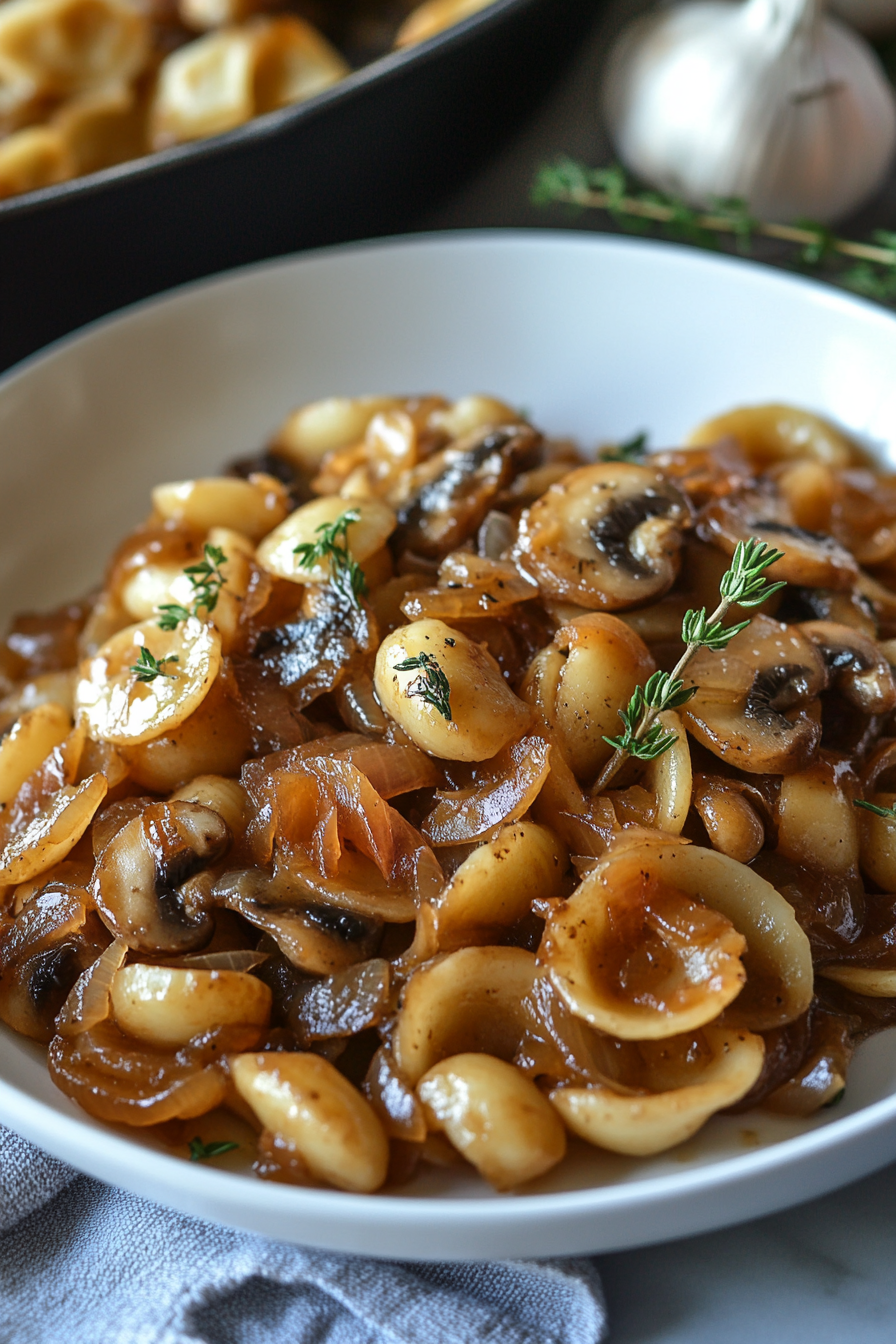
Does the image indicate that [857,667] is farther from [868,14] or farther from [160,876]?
[868,14]

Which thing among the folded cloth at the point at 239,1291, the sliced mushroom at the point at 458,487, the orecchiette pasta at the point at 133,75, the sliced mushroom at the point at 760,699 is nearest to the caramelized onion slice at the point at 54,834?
the folded cloth at the point at 239,1291

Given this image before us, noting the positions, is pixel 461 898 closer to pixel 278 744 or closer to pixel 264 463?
pixel 278 744

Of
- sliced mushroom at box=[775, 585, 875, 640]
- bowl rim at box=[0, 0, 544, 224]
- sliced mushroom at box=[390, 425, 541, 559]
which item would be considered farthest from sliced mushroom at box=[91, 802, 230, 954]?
bowl rim at box=[0, 0, 544, 224]

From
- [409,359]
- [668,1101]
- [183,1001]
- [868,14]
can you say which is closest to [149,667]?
[183,1001]

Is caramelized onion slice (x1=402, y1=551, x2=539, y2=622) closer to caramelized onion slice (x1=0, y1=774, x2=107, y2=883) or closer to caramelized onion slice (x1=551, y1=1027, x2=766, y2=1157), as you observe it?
caramelized onion slice (x1=0, y1=774, x2=107, y2=883)

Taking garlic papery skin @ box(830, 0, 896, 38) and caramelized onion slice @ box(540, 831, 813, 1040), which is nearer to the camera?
caramelized onion slice @ box(540, 831, 813, 1040)

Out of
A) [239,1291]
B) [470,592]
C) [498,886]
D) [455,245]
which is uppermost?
[455,245]
